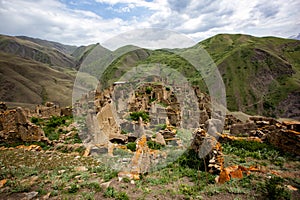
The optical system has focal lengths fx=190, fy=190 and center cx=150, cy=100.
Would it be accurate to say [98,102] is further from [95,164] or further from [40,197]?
[40,197]

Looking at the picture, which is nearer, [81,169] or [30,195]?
[30,195]

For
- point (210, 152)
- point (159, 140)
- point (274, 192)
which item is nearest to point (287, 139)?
point (210, 152)

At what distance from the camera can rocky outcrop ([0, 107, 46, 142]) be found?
14078mm

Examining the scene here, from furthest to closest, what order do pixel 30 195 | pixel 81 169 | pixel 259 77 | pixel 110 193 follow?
pixel 259 77, pixel 81 169, pixel 110 193, pixel 30 195

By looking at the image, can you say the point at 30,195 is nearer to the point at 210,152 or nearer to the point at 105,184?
the point at 105,184

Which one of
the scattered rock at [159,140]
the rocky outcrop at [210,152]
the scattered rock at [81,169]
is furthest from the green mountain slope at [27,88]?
the rocky outcrop at [210,152]

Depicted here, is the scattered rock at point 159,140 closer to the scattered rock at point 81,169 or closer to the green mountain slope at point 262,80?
the scattered rock at point 81,169

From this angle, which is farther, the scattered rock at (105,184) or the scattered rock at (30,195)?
the scattered rock at (105,184)

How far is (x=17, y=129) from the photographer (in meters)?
14.4

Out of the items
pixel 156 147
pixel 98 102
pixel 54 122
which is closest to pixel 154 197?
pixel 156 147

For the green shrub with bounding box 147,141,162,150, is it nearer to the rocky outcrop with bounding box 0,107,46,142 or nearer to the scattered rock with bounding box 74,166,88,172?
the scattered rock with bounding box 74,166,88,172

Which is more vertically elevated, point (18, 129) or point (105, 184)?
point (18, 129)

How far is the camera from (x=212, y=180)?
307 inches

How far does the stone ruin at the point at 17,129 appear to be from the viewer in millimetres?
14070
